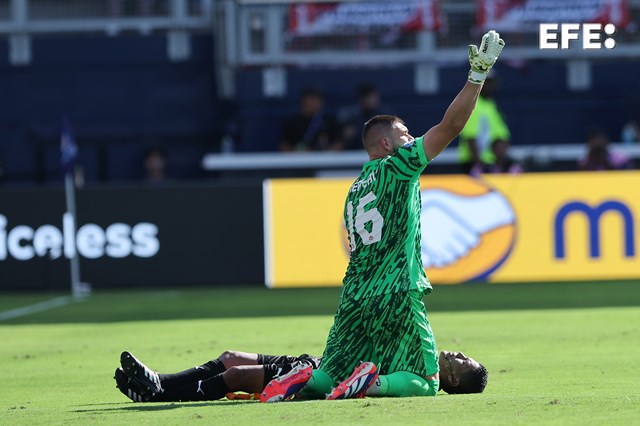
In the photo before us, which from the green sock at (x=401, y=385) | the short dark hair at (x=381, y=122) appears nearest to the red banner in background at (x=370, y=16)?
the short dark hair at (x=381, y=122)

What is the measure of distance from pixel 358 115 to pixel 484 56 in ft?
52.4

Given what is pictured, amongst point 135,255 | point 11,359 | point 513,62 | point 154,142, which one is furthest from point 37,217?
point 513,62

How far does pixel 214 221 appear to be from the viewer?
19.8 m

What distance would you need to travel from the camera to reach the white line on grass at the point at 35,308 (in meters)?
16.8

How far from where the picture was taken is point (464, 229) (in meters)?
19.1

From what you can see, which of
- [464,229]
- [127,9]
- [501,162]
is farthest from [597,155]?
[127,9]

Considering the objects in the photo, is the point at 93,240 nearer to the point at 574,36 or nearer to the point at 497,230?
the point at 497,230

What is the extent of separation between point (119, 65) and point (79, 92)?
860 millimetres

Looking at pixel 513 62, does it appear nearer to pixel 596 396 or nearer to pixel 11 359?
pixel 11 359

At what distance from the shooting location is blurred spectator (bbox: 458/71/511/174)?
68.8ft

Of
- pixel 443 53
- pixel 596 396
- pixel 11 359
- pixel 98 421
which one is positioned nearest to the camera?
pixel 98 421

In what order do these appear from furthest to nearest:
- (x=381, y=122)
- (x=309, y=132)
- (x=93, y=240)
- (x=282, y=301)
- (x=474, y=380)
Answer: (x=309, y=132) → (x=93, y=240) → (x=282, y=301) → (x=474, y=380) → (x=381, y=122)

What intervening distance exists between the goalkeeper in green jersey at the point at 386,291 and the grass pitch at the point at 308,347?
0.31 m

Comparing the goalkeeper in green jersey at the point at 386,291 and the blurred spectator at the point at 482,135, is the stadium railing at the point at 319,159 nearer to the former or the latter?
the blurred spectator at the point at 482,135
